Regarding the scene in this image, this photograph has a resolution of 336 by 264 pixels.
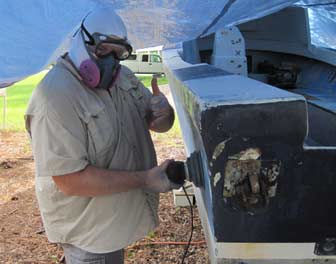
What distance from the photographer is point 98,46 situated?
1.97m

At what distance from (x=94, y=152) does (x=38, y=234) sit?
8.79 ft

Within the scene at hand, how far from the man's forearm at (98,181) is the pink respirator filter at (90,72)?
1.19ft

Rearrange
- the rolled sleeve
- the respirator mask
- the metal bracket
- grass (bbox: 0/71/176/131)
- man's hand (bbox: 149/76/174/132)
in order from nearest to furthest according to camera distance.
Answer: the metal bracket < the rolled sleeve < the respirator mask < man's hand (bbox: 149/76/174/132) < grass (bbox: 0/71/176/131)

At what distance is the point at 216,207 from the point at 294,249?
263 millimetres

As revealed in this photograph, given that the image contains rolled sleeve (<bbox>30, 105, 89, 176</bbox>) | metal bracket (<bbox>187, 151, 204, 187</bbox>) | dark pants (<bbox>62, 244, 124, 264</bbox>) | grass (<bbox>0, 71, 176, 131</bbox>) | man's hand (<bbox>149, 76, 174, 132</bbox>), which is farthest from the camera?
grass (<bbox>0, 71, 176, 131</bbox>)

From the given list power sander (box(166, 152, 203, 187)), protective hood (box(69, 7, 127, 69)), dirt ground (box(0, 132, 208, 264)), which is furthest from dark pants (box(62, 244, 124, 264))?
dirt ground (box(0, 132, 208, 264))

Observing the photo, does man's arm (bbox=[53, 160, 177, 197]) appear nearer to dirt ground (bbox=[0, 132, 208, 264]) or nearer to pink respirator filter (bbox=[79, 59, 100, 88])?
pink respirator filter (bbox=[79, 59, 100, 88])

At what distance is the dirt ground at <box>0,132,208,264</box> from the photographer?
152 inches

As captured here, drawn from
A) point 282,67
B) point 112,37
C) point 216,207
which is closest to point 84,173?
point 112,37

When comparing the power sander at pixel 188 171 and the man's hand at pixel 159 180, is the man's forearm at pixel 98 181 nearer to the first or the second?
the man's hand at pixel 159 180

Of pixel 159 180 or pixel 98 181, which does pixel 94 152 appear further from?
pixel 159 180

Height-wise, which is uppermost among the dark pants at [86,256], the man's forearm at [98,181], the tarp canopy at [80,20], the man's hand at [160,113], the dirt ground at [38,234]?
the tarp canopy at [80,20]

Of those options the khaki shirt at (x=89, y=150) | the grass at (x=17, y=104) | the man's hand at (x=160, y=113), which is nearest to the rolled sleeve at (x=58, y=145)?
the khaki shirt at (x=89, y=150)

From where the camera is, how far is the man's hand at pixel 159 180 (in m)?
1.83
